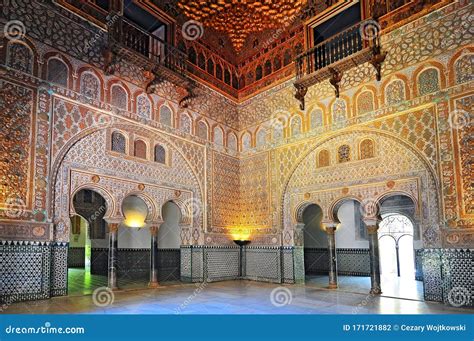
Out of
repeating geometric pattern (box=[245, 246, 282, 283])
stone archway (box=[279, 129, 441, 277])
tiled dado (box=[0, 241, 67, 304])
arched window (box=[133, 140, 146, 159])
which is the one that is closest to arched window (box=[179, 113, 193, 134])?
arched window (box=[133, 140, 146, 159])

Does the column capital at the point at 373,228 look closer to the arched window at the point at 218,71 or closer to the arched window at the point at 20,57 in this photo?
the arched window at the point at 218,71

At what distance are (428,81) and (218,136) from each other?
18.5 ft

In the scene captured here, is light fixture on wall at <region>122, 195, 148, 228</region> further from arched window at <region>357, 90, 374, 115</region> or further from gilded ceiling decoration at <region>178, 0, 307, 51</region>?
arched window at <region>357, 90, 374, 115</region>

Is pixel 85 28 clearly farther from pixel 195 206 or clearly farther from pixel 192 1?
pixel 195 206

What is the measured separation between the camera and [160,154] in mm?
9242

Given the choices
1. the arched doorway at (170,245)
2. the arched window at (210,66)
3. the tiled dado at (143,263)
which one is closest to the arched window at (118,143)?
the arched doorway at (170,245)

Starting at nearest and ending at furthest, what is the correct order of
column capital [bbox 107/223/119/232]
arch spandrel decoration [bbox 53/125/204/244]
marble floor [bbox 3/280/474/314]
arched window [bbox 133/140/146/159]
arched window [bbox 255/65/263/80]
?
marble floor [bbox 3/280/474/314]
arch spandrel decoration [bbox 53/125/204/244]
column capital [bbox 107/223/119/232]
arched window [bbox 133/140/146/159]
arched window [bbox 255/65/263/80]

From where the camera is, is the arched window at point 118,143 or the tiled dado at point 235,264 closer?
the arched window at point 118,143

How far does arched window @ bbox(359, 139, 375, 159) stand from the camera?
8441 millimetres

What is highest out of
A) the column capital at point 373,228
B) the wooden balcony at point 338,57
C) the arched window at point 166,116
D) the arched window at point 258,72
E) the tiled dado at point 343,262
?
the arched window at point 258,72

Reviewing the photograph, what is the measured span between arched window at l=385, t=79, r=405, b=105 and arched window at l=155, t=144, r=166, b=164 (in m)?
5.51

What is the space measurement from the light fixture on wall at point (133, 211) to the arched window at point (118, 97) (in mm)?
3459

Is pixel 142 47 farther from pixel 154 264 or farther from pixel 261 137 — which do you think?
pixel 154 264

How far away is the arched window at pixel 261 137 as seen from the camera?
35.2ft
